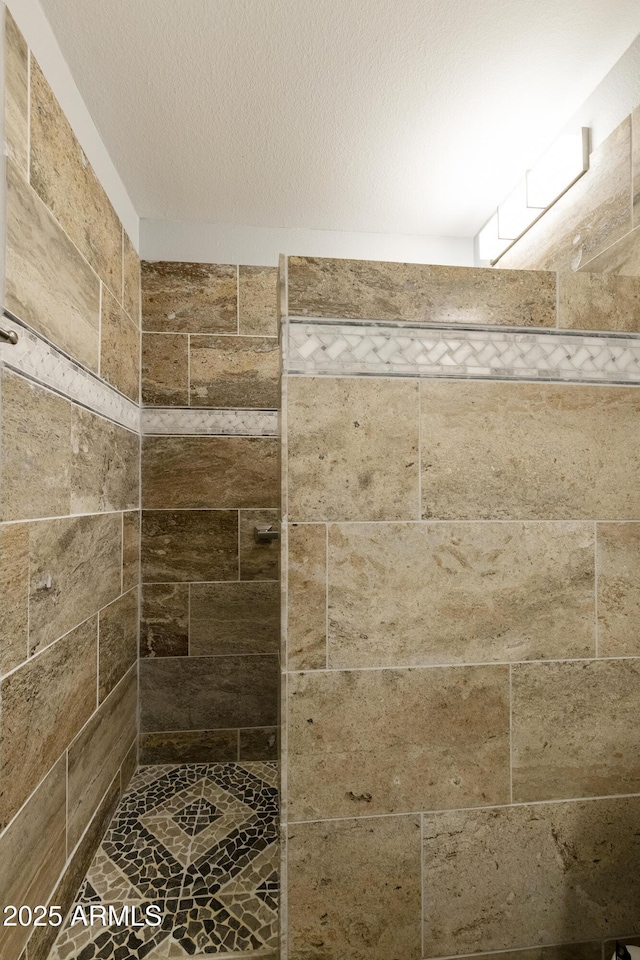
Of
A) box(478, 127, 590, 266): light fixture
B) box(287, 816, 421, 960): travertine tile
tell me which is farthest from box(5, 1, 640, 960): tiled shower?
box(478, 127, 590, 266): light fixture

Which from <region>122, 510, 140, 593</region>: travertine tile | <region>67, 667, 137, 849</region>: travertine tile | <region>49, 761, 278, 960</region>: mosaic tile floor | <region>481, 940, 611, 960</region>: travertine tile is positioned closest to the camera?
<region>481, 940, 611, 960</region>: travertine tile

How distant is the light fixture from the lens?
1.68 metres

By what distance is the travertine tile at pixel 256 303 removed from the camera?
2.28m

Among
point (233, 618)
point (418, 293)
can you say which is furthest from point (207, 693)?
point (418, 293)

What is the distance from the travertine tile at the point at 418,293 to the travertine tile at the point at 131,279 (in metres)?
1.14

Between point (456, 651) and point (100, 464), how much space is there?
1.23 meters

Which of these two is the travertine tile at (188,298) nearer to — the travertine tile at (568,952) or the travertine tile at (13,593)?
the travertine tile at (13,593)

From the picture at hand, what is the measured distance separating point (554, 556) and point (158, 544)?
1.62 meters

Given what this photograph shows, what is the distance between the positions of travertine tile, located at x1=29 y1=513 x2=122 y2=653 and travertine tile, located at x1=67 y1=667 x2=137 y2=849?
0.36m

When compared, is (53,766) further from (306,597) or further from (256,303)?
(256,303)

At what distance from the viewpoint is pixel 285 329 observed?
113cm

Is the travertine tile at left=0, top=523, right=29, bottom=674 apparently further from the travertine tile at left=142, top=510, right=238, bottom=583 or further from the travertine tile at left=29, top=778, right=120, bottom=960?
the travertine tile at left=142, top=510, right=238, bottom=583

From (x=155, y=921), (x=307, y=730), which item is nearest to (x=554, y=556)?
(x=307, y=730)

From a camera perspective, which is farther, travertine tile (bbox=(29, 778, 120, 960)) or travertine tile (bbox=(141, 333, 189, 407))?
travertine tile (bbox=(141, 333, 189, 407))
